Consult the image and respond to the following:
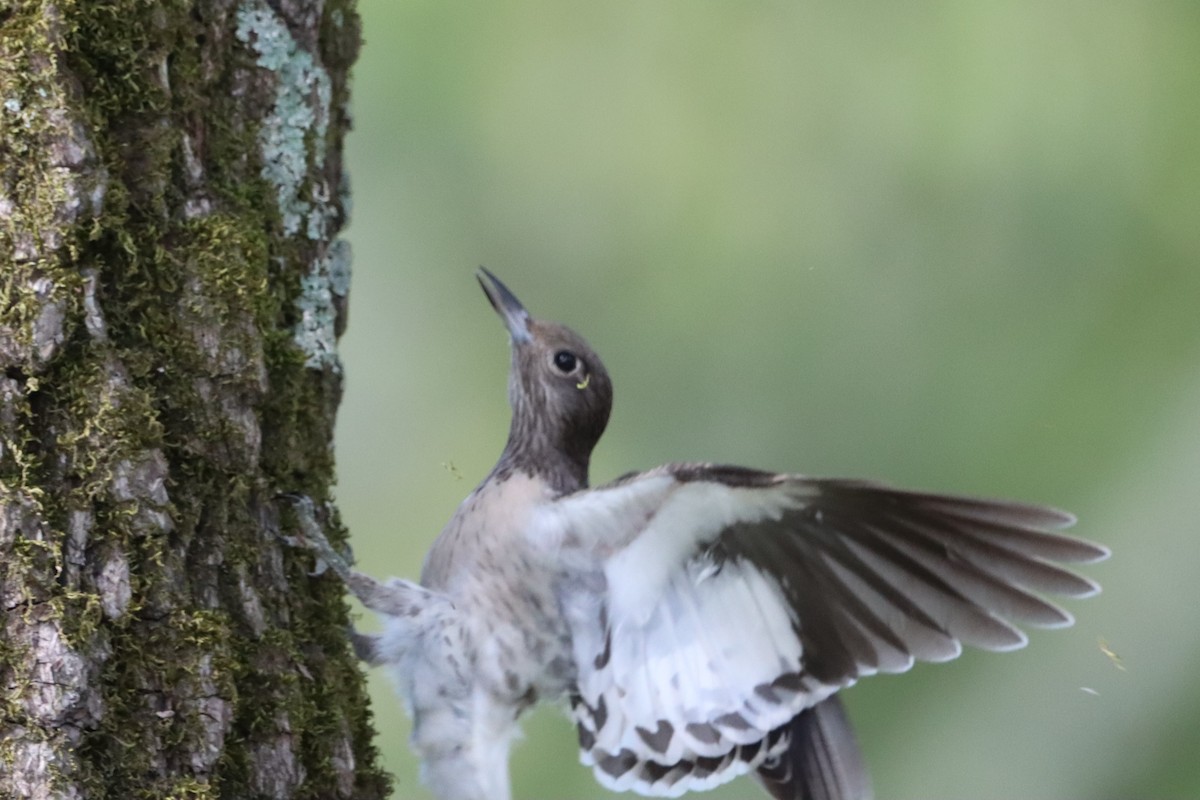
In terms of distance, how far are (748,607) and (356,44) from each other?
1.51m

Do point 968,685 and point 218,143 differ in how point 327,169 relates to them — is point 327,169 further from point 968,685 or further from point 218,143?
point 968,685

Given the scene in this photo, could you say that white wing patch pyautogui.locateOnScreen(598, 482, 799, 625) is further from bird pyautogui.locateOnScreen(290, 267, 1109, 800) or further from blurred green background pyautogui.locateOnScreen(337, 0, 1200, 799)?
blurred green background pyautogui.locateOnScreen(337, 0, 1200, 799)

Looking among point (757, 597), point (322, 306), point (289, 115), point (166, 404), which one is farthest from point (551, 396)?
point (166, 404)

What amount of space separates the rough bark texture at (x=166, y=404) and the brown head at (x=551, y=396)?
1.18 meters

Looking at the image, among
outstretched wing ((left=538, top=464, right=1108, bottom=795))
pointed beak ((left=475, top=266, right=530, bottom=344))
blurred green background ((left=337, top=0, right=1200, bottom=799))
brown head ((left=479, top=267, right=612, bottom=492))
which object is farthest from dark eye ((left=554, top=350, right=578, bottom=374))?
outstretched wing ((left=538, top=464, right=1108, bottom=795))

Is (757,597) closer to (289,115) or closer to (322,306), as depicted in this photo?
(322,306)

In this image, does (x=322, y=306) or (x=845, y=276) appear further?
(x=845, y=276)

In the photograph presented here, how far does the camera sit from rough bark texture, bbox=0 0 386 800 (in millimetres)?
1926

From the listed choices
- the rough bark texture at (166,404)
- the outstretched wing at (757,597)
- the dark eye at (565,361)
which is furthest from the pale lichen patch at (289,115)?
the dark eye at (565,361)

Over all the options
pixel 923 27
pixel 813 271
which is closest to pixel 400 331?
pixel 813 271

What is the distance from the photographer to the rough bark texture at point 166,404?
1.93m

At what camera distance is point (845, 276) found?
15.9 ft

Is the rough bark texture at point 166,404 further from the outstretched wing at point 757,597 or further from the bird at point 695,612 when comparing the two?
the outstretched wing at point 757,597

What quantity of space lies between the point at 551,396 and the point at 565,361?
119 mm
